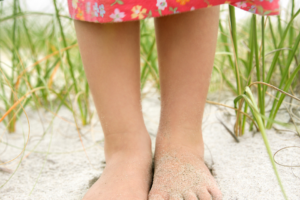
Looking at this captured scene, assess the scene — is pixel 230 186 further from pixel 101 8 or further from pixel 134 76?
pixel 101 8

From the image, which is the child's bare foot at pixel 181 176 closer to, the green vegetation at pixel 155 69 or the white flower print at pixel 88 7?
the green vegetation at pixel 155 69

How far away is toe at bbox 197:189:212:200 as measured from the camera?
470 mm

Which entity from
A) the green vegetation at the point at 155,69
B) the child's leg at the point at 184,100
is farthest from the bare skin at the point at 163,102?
the green vegetation at the point at 155,69

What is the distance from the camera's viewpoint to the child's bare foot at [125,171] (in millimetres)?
485

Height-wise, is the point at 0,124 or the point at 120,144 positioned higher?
the point at 120,144

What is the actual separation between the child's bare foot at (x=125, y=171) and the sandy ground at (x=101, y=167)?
83 mm

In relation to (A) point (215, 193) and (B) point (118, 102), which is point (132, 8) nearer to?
(B) point (118, 102)

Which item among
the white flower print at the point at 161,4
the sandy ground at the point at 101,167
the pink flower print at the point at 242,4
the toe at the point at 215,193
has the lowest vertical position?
the sandy ground at the point at 101,167

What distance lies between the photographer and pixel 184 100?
56 cm

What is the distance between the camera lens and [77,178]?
0.62 m

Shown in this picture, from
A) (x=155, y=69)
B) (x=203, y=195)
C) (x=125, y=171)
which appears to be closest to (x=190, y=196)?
(x=203, y=195)

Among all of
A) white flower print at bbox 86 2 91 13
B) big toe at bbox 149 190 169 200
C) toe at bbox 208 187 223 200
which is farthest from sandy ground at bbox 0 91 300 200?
white flower print at bbox 86 2 91 13

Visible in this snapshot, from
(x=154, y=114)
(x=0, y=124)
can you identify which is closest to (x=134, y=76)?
(x=154, y=114)

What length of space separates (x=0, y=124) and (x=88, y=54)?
0.71 metres
